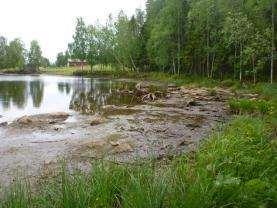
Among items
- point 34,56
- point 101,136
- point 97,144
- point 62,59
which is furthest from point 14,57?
point 97,144

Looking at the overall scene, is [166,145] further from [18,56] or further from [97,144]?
[18,56]

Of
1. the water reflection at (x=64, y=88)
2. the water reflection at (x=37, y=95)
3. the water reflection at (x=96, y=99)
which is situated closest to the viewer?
the water reflection at (x=96, y=99)

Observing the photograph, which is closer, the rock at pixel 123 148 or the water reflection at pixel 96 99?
the rock at pixel 123 148

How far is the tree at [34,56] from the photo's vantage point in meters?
159

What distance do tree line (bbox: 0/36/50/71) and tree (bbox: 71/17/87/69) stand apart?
116ft

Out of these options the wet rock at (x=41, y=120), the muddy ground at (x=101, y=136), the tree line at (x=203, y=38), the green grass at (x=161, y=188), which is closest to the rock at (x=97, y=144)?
the muddy ground at (x=101, y=136)

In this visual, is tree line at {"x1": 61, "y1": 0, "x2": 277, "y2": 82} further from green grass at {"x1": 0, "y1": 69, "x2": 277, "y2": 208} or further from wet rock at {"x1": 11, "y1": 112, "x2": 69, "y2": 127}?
green grass at {"x1": 0, "y1": 69, "x2": 277, "y2": 208}

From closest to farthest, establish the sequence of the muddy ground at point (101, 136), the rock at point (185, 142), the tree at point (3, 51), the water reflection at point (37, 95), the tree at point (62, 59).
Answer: the muddy ground at point (101, 136) < the rock at point (185, 142) < the water reflection at point (37, 95) < the tree at point (3, 51) < the tree at point (62, 59)

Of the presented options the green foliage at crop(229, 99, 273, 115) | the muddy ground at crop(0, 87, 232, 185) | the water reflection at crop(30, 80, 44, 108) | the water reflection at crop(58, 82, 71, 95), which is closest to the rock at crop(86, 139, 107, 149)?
the muddy ground at crop(0, 87, 232, 185)

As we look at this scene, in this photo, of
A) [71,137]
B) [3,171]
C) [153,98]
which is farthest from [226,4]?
[3,171]

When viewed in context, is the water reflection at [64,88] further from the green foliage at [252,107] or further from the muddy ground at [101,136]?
the green foliage at [252,107]

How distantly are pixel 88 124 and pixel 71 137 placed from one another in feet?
11.9

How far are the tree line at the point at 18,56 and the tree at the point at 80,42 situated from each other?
116 feet

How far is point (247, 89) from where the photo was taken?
38.0 meters
